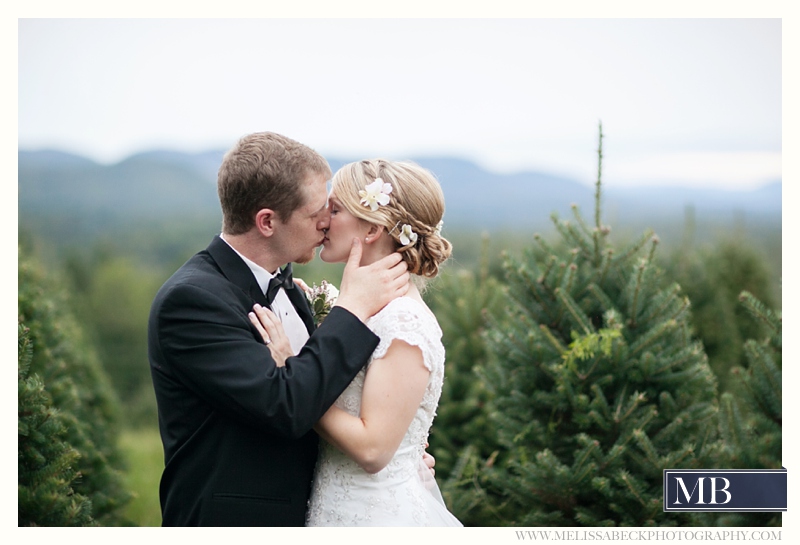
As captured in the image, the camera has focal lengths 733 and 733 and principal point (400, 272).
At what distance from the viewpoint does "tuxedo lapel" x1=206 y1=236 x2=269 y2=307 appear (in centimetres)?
286

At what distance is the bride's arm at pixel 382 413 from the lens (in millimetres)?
2691

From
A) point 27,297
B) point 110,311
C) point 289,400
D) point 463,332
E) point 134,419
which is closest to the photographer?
point 289,400

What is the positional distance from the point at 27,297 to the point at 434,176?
9.37 feet

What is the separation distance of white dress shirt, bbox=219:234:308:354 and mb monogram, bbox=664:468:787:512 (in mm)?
2000

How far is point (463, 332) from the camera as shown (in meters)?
6.02

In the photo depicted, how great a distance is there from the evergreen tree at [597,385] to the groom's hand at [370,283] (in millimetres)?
1447

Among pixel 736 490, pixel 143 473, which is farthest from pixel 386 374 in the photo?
pixel 143 473

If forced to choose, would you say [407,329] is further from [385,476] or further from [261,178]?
[261,178]

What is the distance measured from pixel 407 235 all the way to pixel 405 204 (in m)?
0.13

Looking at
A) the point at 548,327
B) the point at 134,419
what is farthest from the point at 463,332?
the point at 134,419

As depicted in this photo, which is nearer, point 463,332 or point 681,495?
point 681,495

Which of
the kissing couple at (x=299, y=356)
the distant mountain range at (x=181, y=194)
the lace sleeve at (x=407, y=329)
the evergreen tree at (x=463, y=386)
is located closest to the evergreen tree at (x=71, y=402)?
the kissing couple at (x=299, y=356)

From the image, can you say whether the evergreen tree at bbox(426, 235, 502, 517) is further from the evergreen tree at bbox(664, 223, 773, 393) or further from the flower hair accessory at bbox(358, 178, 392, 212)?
the flower hair accessory at bbox(358, 178, 392, 212)

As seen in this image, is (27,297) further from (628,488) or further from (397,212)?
(628,488)
